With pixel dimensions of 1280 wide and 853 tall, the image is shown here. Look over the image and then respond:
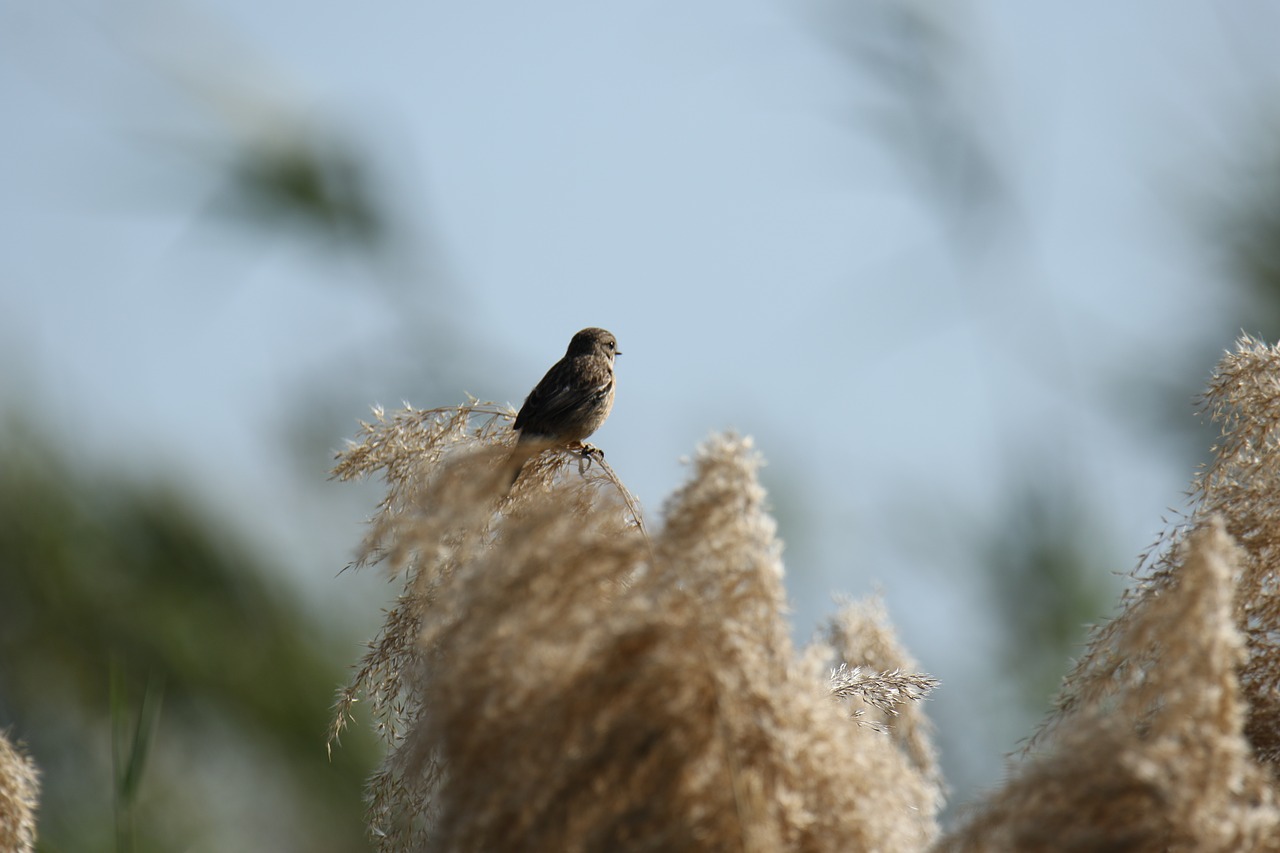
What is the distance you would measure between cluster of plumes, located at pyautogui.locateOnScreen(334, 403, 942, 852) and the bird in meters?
2.32

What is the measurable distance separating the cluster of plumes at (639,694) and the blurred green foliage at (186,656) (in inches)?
76.4

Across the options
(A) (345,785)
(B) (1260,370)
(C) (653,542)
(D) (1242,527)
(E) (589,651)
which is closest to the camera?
(E) (589,651)

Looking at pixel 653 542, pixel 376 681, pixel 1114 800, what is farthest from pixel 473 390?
pixel 1114 800

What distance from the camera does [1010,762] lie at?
6.49 feet

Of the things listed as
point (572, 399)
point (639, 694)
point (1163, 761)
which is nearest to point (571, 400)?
point (572, 399)

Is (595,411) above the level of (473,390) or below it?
above

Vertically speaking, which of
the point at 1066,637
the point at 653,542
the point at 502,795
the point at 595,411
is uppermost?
the point at 595,411

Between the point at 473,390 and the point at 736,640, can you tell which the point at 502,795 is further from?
the point at 473,390

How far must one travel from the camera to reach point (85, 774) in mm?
4527

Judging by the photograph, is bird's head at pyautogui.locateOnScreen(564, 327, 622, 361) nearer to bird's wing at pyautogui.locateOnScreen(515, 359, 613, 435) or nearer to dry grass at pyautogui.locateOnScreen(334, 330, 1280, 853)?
bird's wing at pyautogui.locateOnScreen(515, 359, 613, 435)

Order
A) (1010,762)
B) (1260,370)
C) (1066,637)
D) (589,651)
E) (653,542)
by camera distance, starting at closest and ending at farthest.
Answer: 1. (589,651)
2. (653,542)
3. (1010,762)
4. (1260,370)
5. (1066,637)

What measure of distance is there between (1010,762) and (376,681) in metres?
1.22

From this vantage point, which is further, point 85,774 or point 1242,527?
point 85,774

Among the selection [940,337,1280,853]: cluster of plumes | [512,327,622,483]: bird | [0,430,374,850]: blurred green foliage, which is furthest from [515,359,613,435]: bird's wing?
[940,337,1280,853]: cluster of plumes
